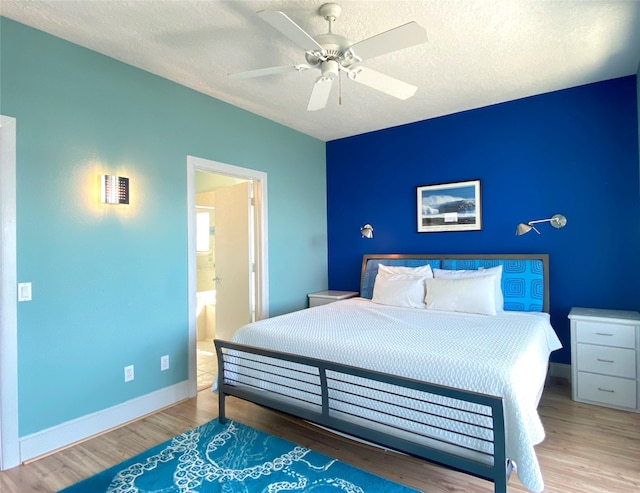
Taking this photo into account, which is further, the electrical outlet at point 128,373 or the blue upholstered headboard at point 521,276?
the blue upholstered headboard at point 521,276

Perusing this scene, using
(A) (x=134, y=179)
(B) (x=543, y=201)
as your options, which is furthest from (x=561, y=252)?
(A) (x=134, y=179)

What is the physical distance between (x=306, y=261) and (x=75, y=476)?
3075mm

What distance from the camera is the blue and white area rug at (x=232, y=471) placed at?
1.96 m

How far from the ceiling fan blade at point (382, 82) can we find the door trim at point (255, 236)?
1.71 metres

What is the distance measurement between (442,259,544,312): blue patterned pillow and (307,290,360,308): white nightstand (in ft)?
5.79

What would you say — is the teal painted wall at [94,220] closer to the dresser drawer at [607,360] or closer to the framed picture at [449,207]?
the framed picture at [449,207]

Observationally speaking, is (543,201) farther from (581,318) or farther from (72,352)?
(72,352)

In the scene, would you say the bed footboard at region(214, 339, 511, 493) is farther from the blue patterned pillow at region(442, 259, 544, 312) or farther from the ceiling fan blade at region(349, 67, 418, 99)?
the blue patterned pillow at region(442, 259, 544, 312)

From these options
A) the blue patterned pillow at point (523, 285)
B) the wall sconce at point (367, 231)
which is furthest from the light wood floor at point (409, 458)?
the wall sconce at point (367, 231)

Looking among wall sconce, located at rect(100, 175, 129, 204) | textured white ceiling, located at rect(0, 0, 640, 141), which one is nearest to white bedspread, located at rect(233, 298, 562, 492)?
wall sconce, located at rect(100, 175, 129, 204)

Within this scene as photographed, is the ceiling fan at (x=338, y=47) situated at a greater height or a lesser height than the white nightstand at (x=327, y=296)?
greater

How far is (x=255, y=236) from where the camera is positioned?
4.06 meters

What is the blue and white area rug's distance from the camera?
1.96 m

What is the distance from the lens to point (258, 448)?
92.2 inches
